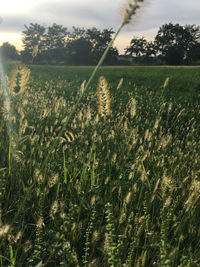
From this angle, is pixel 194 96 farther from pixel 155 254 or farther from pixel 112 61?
pixel 112 61

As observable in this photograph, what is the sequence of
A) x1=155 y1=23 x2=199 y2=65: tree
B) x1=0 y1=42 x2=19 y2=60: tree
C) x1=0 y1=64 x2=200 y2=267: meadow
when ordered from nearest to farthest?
x1=0 y1=64 x2=200 y2=267: meadow, x1=0 y1=42 x2=19 y2=60: tree, x1=155 y1=23 x2=199 y2=65: tree

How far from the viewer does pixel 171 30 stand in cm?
6244

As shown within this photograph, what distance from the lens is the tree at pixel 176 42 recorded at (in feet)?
186

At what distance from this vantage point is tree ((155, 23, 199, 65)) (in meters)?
56.7

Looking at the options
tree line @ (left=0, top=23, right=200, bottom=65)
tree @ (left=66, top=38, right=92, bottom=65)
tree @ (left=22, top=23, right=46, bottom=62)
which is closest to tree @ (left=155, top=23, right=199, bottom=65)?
tree line @ (left=0, top=23, right=200, bottom=65)

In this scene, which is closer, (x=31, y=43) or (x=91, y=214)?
(x=91, y=214)

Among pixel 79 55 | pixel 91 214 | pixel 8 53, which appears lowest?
pixel 91 214

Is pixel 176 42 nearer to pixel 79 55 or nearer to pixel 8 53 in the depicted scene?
pixel 79 55

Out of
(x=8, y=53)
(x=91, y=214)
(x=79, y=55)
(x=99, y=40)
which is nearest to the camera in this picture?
(x=91, y=214)

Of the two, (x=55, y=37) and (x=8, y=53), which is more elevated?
(x=55, y=37)

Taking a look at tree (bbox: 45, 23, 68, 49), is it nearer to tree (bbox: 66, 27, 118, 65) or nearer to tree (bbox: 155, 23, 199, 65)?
tree (bbox: 66, 27, 118, 65)

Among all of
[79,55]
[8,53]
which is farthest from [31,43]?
[79,55]

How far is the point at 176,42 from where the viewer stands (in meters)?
60.9

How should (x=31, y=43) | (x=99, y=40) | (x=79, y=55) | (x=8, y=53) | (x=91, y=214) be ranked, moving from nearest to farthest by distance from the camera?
(x=91, y=214), (x=31, y=43), (x=8, y=53), (x=79, y=55), (x=99, y=40)
